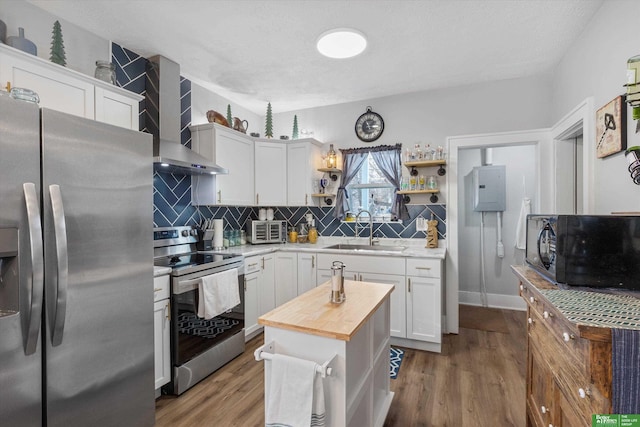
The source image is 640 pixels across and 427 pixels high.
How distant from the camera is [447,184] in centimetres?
335

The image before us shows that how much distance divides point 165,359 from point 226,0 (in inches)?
97.9

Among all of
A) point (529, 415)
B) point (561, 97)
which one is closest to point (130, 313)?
point (529, 415)

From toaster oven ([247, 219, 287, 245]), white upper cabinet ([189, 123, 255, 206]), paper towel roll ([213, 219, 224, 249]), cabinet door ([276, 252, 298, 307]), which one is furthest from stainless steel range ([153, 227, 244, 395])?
toaster oven ([247, 219, 287, 245])

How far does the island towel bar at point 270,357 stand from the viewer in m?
1.17

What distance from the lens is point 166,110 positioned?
9.02ft

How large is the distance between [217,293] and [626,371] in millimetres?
2334

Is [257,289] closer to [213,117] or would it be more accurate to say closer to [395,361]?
[395,361]

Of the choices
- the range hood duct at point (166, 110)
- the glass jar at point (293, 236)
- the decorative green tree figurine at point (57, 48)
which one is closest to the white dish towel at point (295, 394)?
the range hood duct at point (166, 110)

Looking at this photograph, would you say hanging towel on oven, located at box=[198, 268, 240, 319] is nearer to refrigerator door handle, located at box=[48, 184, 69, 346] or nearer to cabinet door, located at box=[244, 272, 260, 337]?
cabinet door, located at box=[244, 272, 260, 337]

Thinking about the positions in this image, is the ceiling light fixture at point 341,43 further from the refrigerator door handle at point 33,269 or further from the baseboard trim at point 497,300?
the baseboard trim at point 497,300

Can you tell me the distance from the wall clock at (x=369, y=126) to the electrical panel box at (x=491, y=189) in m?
1.54

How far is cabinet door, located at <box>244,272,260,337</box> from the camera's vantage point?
302cm

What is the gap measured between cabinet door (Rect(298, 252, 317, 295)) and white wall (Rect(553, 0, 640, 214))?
241cm

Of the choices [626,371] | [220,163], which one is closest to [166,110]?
[220,163]
